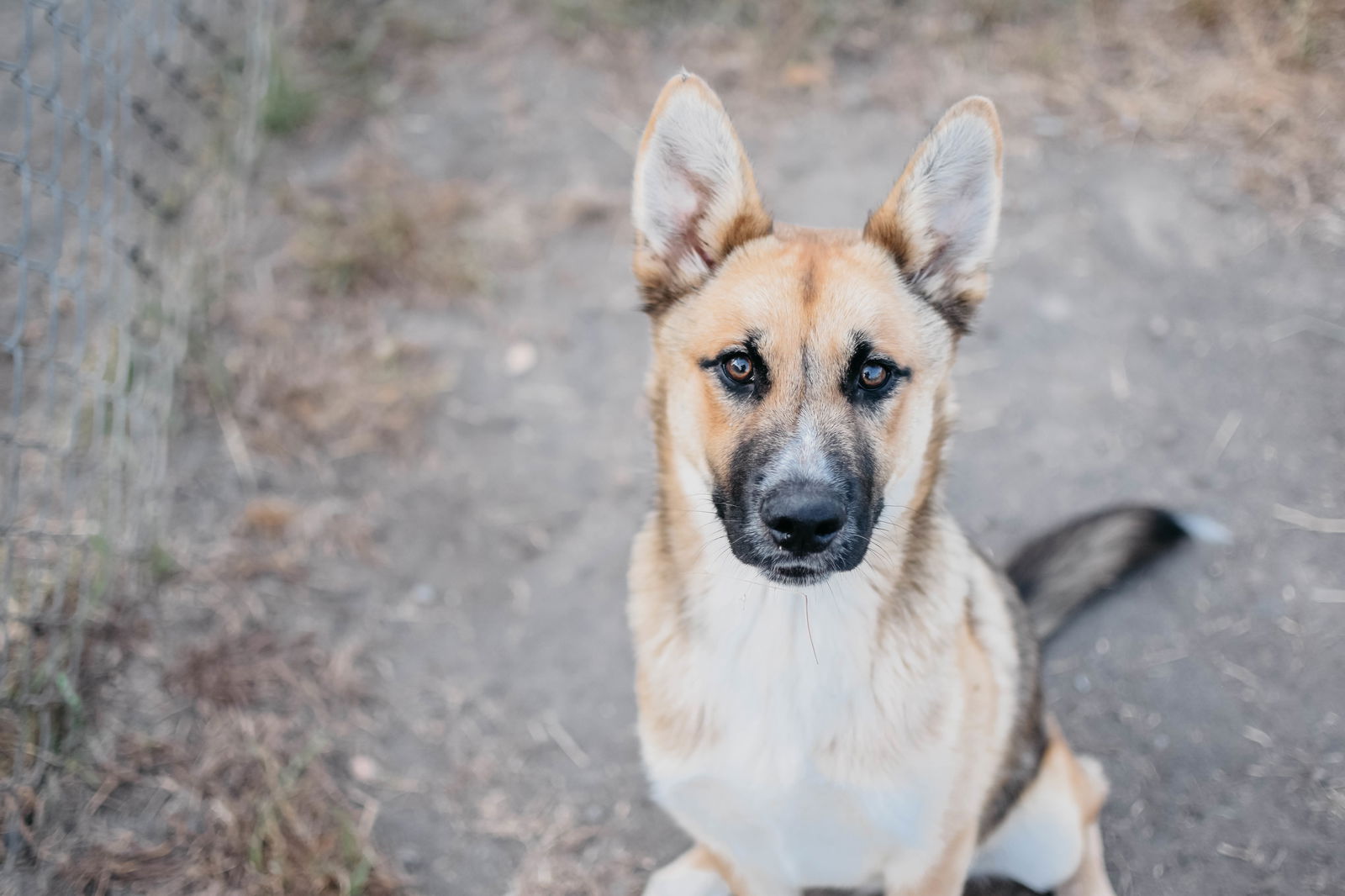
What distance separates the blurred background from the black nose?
1.73m

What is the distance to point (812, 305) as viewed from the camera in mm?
2379

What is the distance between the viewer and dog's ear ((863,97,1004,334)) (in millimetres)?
2318

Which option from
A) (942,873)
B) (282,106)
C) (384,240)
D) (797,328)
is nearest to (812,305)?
(797,328)

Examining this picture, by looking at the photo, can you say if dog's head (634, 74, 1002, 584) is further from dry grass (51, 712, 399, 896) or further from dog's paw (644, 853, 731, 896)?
dry grass (51, 712, 399, 896)

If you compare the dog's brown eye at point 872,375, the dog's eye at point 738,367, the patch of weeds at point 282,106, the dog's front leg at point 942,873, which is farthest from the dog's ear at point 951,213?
the patch of weeds at point 282,106

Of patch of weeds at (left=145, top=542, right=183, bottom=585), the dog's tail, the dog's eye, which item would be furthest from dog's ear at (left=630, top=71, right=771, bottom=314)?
patch of weeds at (left=145, top=542, right=183, bottom=585)

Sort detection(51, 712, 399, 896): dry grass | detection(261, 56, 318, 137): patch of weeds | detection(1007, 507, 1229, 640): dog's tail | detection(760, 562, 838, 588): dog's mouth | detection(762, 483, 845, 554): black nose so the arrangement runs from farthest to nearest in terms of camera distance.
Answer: detection(261, 56, 318, 137): patch of weeds
detection(1007, 507, 1229, 640): dog's tail
detection(51, 712, 399, 896): dry grass
detection(760, 562, 838, 588): dog's mouth
detection(762, 483, 845, 554): black nose

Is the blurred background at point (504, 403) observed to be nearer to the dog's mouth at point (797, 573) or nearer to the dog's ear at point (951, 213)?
the dog's mouth at point (797, 573)

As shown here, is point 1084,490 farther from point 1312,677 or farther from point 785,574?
point 785,574

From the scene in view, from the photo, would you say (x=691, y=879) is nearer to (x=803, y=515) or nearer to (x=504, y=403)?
(x=803, y=515)

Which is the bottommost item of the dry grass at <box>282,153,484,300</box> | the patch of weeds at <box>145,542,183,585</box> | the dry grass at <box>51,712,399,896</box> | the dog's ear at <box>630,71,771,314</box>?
the dry grass at <box>51,712,399,896</box>

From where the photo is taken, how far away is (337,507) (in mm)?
4250

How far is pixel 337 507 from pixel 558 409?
3.79 ft

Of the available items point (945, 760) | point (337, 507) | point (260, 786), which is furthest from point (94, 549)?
point (945, 760)
